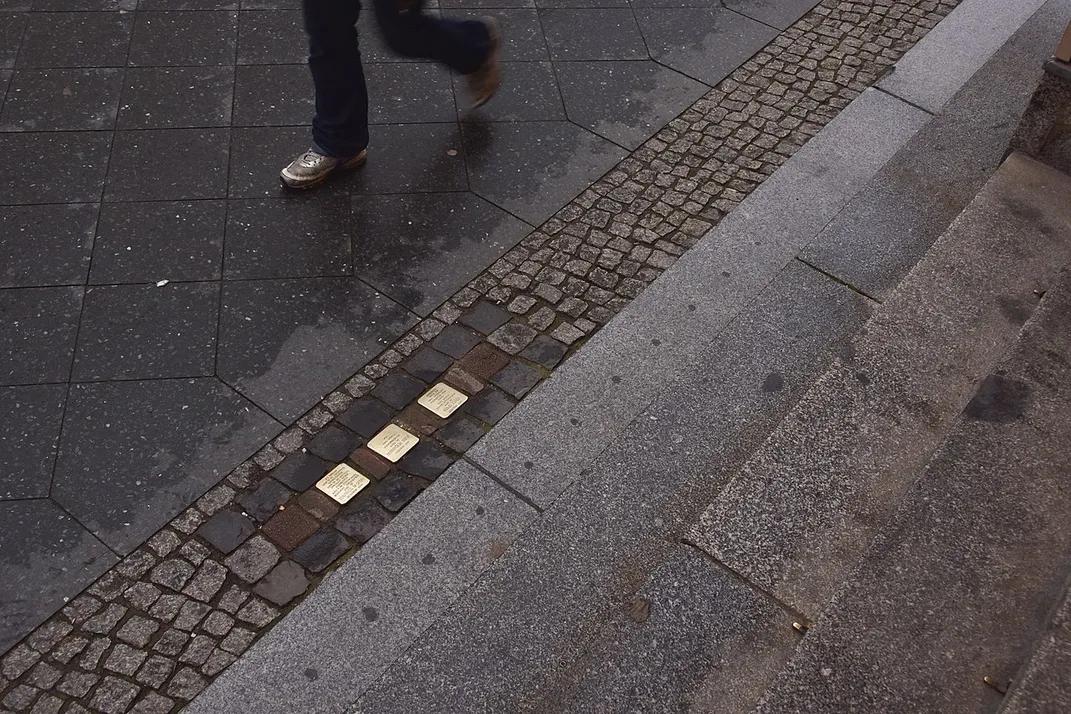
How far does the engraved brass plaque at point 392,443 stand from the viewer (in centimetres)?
372

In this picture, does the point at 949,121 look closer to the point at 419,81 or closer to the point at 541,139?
the point at 541,139

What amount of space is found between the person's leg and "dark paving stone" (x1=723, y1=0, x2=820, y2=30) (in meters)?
2.23

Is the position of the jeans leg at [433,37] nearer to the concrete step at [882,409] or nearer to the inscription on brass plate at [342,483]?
the inscription on brass plate at [342,483]

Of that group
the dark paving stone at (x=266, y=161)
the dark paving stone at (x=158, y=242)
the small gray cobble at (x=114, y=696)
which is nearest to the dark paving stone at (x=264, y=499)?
the small gray cobble at (x=114, y=696)

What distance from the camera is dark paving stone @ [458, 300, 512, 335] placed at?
4180mm

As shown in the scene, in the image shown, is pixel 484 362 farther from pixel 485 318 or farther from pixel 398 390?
pixel 398 390

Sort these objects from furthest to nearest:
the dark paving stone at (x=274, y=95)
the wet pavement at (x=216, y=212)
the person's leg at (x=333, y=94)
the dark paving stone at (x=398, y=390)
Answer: the dark paving stone at (x=274, y=95), the person's leg at (x=333, y=94), the dark paving stone at (x=398, y=390), the wet pavement at (x=216, y=212)

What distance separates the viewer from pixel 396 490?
142 inches

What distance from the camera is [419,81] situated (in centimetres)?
536

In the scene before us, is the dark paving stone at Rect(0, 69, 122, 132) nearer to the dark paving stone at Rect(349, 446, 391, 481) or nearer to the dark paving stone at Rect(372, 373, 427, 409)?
the dark paving stone at Rect(372, 373, 427, 409)

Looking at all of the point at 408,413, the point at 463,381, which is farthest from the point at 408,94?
the point at 408,413

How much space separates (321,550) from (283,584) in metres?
0.17

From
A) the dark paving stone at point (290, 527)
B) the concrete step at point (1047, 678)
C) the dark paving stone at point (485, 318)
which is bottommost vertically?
the dark paving stone at point (290, 527)

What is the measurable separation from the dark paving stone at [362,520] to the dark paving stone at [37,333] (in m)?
1.29
